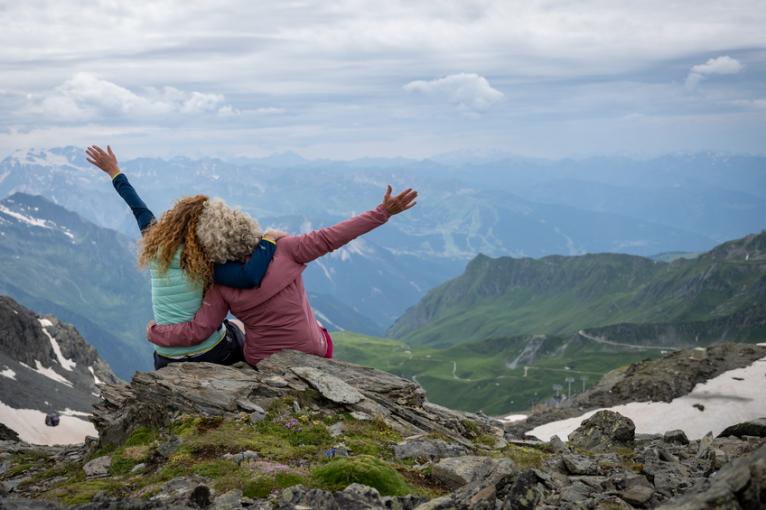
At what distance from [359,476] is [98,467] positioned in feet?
21.5

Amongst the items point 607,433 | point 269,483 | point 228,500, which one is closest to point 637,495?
point 269,483

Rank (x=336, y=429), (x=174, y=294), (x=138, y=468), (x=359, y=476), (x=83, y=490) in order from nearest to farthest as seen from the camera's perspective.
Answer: (x=359, y=476) < (x=83, y=490) < (x=138, y=468) < (x=336, y=429) < (x=174, y=294)

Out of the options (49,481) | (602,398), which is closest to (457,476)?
(49,481)

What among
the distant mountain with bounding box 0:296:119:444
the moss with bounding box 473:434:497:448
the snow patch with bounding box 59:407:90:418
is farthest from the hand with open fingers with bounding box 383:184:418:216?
the snow patch with bounding box 59:407:90:418

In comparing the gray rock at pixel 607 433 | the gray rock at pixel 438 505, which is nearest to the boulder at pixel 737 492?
the gray rock at pixel 438 505

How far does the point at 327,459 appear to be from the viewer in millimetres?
13867

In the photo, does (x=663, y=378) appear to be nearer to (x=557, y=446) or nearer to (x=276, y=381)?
(x=557, y=446)

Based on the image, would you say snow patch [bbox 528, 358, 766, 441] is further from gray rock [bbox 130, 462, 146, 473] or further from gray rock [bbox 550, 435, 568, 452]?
gray rock [bbox 130, 462, 146, 473]

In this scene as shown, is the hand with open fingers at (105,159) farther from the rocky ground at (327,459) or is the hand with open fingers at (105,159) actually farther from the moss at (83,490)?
the moss at (83,490)

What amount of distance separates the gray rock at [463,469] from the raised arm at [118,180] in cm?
907

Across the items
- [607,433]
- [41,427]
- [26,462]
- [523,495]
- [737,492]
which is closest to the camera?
[737,492]

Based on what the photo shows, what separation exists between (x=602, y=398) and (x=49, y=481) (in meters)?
90.8

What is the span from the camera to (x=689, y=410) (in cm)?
8375

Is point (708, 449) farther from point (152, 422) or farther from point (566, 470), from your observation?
point (152, 422)
